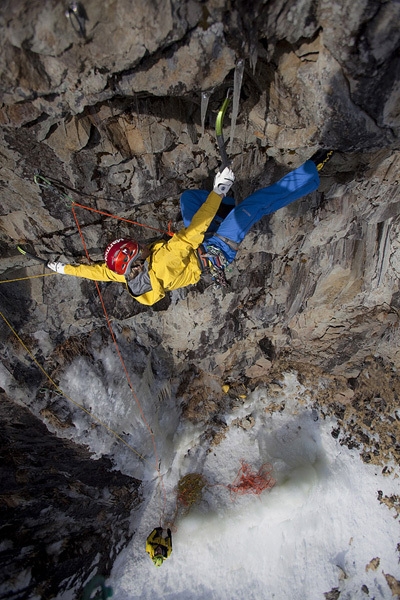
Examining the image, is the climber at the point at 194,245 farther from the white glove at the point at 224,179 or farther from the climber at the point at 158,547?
the climber at the point at 158,547

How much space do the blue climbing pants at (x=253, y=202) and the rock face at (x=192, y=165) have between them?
0.27m

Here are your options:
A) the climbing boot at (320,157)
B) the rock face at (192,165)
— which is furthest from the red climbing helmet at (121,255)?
the climbing boot at (320,157)

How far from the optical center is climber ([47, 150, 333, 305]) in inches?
143

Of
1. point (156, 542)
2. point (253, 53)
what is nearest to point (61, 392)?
point (156, 542)

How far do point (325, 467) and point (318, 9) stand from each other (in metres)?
7.61

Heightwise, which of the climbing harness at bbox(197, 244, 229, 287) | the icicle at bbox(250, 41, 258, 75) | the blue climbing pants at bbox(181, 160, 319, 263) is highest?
the icicle at bbox(250, 41, 258, 75)

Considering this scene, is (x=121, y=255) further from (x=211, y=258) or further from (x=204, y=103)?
(x=204, y=103)

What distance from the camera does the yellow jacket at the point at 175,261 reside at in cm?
356

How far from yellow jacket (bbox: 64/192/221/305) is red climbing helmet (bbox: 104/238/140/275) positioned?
31cm

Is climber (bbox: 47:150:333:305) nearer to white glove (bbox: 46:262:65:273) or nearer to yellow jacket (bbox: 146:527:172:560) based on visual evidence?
white glove (bbox: 46:262:65:273)

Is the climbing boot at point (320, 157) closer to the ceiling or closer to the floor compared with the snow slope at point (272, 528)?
closer to the ceiling

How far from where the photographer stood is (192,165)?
3.97 metres

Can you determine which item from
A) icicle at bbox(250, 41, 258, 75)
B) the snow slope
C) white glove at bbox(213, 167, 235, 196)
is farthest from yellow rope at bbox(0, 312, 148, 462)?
icicle at bbox(250, 41, 258, 75)

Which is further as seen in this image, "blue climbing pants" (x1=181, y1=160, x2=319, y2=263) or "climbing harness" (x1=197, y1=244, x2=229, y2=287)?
"climbing harness" (x1=197, y1=244, x2=229, y2=287)
